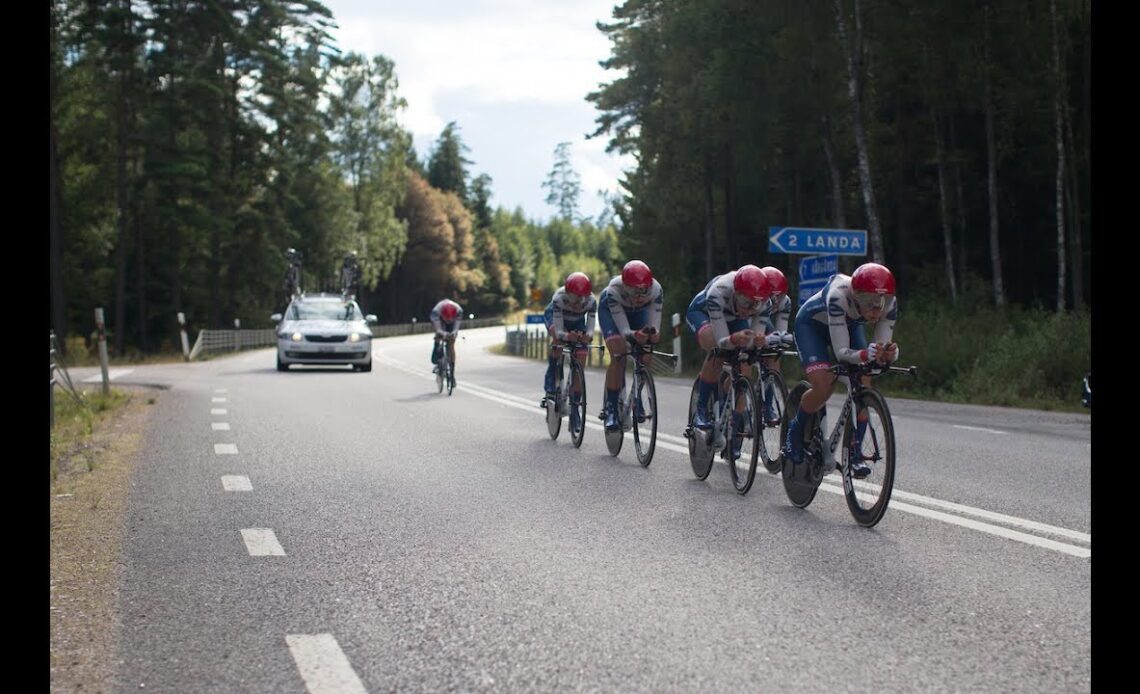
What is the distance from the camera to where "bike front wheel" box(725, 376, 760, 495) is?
28.7 ft

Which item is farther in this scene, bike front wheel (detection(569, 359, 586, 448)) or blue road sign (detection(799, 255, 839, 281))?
blue road sign (detection(799, 255, 839, 281))

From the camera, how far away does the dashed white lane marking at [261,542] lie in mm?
6613

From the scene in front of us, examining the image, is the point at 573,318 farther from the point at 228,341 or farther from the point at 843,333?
the point at 228,341

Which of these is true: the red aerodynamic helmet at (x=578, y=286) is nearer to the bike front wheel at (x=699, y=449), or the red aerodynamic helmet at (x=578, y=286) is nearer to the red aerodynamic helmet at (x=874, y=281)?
the bike front wheel at (x=699, y=449)

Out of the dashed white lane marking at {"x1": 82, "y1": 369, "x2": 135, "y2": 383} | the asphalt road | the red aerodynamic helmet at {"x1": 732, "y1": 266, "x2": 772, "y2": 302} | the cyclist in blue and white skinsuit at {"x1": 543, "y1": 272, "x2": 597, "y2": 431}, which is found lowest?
the asphalt road

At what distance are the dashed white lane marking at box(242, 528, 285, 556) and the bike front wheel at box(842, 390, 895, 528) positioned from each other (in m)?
3.37

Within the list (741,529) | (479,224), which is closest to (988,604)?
(741,529)

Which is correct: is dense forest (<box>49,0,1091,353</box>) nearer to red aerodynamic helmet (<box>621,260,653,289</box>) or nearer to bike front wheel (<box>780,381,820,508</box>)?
red aerodynamic helmet (<box>621,260,653,289</box>)

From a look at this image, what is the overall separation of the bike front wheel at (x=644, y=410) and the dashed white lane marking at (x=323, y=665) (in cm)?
592

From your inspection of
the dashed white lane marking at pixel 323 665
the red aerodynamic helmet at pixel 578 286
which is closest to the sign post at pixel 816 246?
the red aerodynamic helmet at pixel 578 286

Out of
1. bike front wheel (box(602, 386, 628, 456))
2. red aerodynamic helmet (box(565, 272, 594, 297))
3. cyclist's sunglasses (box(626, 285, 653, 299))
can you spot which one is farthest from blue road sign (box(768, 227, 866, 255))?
cyclist's sunglasses (box(626, 285, 653, 299))

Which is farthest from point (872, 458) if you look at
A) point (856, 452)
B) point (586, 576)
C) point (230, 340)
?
point (230, 340)

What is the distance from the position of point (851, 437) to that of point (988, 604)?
233 centimetres
